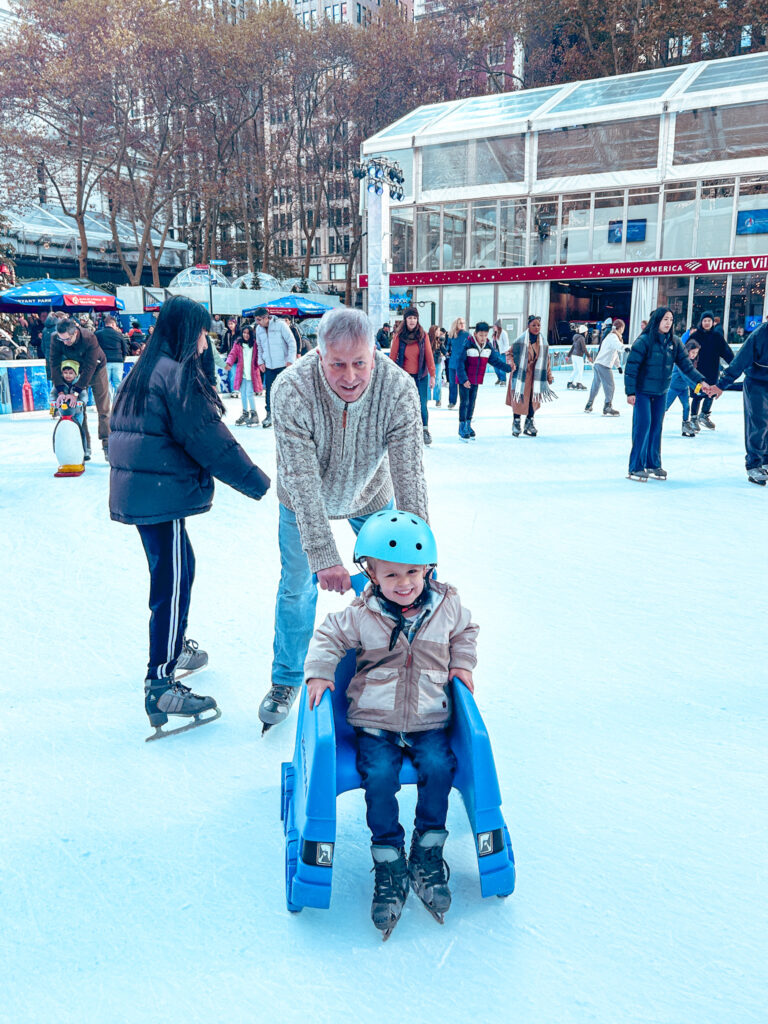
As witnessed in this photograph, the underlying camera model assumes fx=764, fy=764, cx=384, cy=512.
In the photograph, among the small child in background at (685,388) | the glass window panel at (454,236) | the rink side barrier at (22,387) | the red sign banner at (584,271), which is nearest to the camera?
the small child in background at (685,388)

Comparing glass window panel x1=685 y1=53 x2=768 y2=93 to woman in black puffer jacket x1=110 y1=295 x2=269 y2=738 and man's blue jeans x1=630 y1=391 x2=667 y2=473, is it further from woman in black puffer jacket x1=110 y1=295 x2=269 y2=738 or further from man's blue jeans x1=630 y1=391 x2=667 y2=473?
woman in black puffer jacket x1=110 y1=295 x2=269 y2=738

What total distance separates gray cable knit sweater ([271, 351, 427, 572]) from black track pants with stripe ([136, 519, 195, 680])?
1.38ft

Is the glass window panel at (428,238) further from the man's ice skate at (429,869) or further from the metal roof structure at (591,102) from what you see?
the man's ice skate at (429,869)

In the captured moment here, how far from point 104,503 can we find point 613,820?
4.71 metres

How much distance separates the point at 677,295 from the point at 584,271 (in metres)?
3.06

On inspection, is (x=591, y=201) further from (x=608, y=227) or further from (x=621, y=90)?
(x=621, y=90)

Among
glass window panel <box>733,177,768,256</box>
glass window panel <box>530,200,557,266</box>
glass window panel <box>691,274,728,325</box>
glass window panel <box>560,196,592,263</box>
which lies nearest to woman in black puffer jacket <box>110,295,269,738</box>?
glass window panel <box>691,274,728,325</box>

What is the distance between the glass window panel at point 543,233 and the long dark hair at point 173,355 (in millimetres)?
25386

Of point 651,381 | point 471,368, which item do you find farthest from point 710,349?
point 651,381

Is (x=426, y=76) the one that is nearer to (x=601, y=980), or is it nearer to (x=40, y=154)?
(x=40, y=154)

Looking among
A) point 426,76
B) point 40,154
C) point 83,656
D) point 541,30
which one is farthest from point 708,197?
point 83,656

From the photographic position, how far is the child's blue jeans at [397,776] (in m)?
1.68

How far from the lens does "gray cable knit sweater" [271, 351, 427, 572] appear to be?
82.9 inches

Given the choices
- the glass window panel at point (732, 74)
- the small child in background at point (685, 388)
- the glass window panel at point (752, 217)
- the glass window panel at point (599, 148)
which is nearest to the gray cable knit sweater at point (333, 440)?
the small child in background at point (685, 388)
